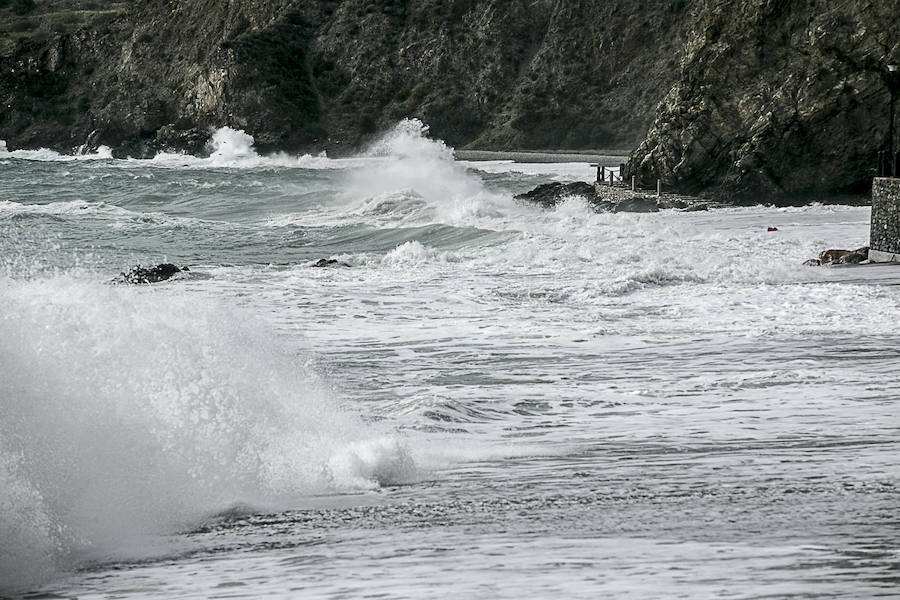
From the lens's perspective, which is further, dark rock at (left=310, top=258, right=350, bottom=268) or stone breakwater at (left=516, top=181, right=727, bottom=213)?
stone breakwater at (left=516, top=181, right=727, bottom=213)

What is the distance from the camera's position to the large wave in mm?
7523

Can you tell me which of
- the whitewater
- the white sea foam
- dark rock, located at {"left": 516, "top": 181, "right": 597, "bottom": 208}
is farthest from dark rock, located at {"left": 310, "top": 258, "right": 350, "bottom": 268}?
the white sea foam

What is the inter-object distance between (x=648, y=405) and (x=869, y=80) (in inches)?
1182

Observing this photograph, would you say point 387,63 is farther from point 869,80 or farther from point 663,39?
point 869,80

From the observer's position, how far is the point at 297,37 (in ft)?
300

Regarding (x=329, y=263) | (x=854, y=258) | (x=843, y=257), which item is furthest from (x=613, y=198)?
(x=854, y=258)

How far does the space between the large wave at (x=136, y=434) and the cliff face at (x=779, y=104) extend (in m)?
29.8

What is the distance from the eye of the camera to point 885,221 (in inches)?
891

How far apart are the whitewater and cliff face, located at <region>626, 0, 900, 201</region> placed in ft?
62.9

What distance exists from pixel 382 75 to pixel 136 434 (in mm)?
80977

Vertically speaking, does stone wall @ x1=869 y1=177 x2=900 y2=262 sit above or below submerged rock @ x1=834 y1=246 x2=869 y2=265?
above

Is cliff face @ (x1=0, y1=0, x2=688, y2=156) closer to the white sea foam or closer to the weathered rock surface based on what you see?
the white sea foam

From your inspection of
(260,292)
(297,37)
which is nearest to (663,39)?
(297,37)

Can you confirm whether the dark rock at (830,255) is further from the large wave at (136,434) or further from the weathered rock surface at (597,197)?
the weathered rock surface at (597,197)
